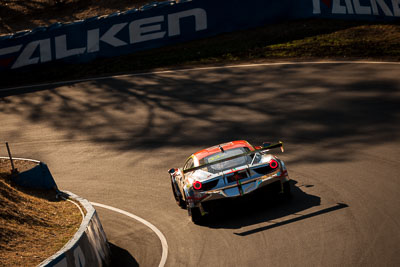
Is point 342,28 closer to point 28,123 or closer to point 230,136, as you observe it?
point 230,136

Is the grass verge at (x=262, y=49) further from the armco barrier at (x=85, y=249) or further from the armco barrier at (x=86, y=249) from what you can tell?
the armco barrier at (x=86, y=249)

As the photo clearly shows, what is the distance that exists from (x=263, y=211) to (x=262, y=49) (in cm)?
1534

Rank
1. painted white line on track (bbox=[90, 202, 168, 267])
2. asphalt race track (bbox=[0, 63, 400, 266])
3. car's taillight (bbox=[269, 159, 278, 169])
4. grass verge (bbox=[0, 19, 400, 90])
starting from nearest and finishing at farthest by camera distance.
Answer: asphalt race track (bbox=[0, 63, 400, 266]), painted white line on track (bbox=[90, 202, 168, 267]), car's taillight (bbox=[269, 159, 278, 169]), grass verge (bbox=[0, 19, 400, 90])

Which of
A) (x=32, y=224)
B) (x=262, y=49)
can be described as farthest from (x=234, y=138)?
(x=262, y=49)

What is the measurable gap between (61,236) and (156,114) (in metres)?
10.4

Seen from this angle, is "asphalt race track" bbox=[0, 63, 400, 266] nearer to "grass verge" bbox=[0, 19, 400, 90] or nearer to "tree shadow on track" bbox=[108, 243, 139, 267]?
"tree shadow on track" bbox=[108, 243, 139, 267]

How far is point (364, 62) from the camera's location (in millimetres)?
20906

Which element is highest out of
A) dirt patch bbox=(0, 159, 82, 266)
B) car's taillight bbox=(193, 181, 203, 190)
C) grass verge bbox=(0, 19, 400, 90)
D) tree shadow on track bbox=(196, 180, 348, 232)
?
grass verge bbox=(0, 19, 400, 90)

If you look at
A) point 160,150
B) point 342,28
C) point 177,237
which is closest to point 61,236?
→ point 177,237

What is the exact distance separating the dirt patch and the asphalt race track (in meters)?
1.07

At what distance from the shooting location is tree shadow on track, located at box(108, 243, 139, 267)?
31.5 feet

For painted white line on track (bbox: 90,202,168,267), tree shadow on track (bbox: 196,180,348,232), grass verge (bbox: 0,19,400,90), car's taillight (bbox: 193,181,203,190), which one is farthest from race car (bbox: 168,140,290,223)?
grass verge (bbox: 0,19,400,90)

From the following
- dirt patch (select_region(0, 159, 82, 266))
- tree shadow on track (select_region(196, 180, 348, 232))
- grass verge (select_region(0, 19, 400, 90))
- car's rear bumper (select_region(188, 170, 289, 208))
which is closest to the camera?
dirt patch (select_region(0, 159, 82, 266))

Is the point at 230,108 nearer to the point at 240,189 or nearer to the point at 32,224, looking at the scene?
the point at 240,189
